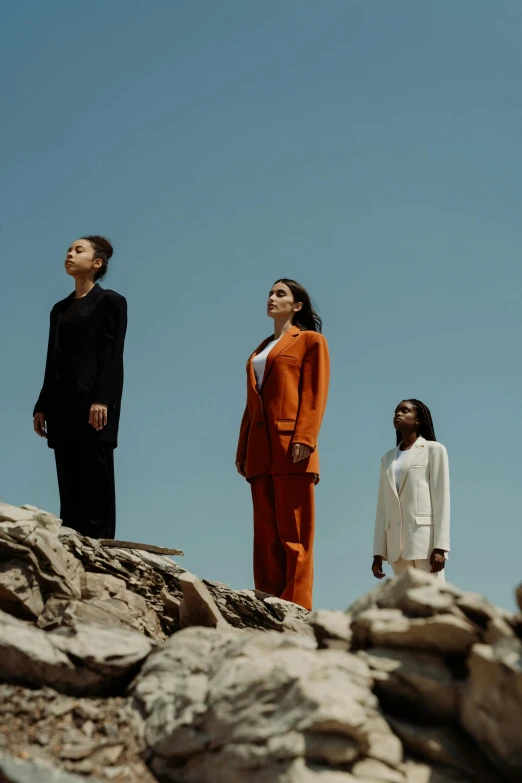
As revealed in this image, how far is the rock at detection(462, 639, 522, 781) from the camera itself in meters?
3.39

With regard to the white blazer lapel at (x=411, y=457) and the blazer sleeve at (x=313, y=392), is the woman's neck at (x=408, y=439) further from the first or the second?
the blazer sleeve at (x=313, y=392)

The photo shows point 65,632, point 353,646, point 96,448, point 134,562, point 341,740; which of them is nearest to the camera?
point 341,740

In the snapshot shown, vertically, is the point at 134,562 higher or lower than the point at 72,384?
lower

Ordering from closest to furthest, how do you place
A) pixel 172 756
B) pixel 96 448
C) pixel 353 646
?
pixel 172 756 → pixel 353 646 → pixel 96 448

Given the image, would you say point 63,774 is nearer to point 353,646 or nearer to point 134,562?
point 353,646

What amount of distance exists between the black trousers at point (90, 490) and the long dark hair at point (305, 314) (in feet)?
7.22

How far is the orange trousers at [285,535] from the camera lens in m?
7.61

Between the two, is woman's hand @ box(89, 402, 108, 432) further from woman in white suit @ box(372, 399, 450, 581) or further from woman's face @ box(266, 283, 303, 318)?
woman in white suit @ box(372, 399, 450, 581)

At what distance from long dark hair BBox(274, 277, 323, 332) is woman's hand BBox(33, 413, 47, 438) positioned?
2.42 meters

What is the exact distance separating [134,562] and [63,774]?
3242mm

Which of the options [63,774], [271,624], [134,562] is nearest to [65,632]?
[63,774]

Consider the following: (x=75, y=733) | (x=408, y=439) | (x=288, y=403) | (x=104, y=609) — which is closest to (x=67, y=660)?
(x=75, y=733)

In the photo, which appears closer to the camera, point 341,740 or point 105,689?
point 341,740

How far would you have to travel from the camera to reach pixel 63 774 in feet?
11.6
